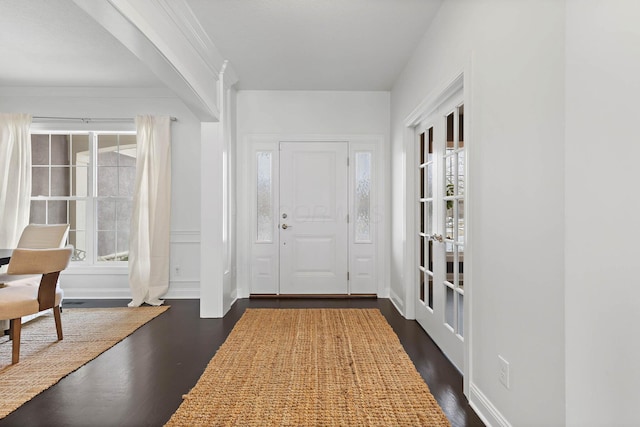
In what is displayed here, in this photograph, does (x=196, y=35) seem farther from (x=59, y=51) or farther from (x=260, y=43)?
(x=59, y=51)

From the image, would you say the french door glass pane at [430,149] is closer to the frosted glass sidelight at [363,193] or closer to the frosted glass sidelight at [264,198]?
the frosted glass sidelight at [363,193]

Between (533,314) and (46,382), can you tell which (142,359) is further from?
(533,314)

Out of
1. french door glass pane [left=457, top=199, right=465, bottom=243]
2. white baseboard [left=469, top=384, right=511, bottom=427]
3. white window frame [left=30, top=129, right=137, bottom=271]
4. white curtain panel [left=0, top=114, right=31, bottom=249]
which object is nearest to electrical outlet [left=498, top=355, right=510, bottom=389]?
white baseboard [left=469, top=384, right=511, bottom=427]

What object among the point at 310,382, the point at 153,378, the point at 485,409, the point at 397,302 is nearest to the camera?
the point at 485,409

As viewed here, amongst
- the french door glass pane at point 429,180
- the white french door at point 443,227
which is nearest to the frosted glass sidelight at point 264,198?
the white french door at point 443,227

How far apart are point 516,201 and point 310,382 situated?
1.59m

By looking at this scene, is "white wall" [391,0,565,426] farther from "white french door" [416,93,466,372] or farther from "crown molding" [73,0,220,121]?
"crown molding" [73,0,220,121]

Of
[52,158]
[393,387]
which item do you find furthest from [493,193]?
[52,158]

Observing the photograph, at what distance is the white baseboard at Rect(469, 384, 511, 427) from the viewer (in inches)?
68.9

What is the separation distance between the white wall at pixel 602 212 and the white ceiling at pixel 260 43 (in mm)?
1762

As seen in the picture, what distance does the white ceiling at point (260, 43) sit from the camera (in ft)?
9.14

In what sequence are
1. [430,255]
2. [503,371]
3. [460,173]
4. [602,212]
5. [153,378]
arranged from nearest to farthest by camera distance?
1. [602,212]
2. [503,371]
3. [153,378]
4. [460,173]
5. [430,255]

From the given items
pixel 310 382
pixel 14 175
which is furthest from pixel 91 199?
pixel 310 382

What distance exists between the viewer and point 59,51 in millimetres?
3578
